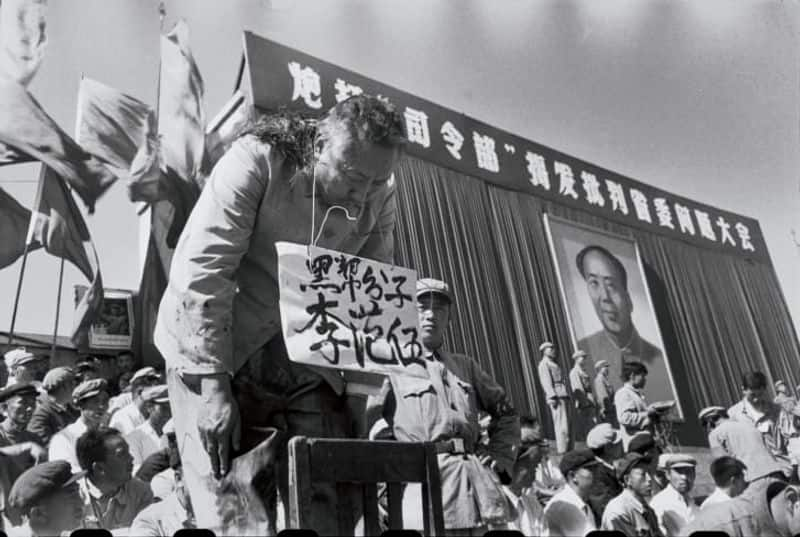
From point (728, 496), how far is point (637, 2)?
2.22 meters

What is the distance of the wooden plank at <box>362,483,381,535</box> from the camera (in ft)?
3.82

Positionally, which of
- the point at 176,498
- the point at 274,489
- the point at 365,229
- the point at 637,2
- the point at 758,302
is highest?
the point at 637,2

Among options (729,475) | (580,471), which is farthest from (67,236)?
(729,475)

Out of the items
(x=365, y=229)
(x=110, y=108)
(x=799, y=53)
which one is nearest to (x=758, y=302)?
(x=799, y=53)

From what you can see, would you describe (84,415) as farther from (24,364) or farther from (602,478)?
(602,478)

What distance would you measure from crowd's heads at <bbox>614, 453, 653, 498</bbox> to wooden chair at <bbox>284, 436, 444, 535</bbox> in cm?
212

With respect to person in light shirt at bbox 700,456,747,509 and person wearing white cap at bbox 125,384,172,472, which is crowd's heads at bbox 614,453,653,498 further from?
person wearing white cap at bbox 125,384,172,472

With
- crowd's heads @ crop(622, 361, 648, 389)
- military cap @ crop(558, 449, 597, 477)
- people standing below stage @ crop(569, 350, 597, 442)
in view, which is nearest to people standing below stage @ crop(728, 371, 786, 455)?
crowd's heads @ crop(622, 361, 648, 389)

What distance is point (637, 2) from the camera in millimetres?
3887

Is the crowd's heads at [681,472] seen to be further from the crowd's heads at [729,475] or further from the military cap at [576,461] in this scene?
the military cap at [576,461]

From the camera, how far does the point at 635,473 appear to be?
315 cm

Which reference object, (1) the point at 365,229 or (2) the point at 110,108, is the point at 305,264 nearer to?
(1) the point at 365,229

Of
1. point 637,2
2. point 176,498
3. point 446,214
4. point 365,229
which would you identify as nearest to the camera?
point 365,229

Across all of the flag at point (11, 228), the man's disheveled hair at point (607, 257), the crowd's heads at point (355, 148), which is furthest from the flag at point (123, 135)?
the man's disheveled hair at point (607, 257)
